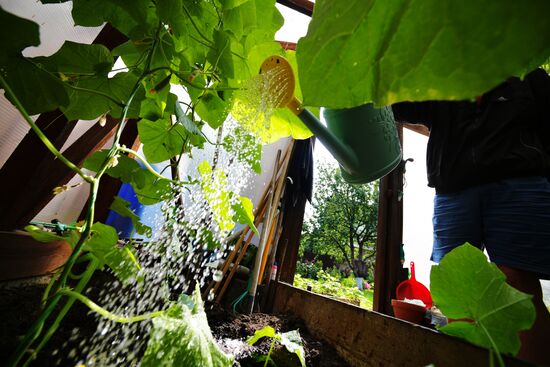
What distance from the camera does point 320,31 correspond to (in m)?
0.13

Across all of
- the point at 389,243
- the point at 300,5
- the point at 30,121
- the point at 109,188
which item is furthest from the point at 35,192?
the point at 389,243

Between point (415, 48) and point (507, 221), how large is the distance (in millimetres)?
1193

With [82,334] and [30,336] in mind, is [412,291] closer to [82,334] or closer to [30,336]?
[82,334]

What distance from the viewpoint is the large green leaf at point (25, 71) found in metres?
0.26

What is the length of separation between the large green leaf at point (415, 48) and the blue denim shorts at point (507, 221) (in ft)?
3.69

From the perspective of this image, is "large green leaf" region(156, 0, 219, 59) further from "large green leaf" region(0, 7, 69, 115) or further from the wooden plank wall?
the wooden plank wall

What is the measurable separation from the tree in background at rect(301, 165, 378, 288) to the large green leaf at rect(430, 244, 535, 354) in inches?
442

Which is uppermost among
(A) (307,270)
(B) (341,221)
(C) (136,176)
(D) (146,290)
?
(B) (341,221)

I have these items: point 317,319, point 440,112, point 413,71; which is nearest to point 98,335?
point 317,319

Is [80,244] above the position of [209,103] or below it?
below

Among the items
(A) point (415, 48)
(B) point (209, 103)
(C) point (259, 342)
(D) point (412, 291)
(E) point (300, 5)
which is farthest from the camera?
(E) point (300, 5)

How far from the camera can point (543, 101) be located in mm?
1050

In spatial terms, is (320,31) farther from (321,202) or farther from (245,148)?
(321,202)

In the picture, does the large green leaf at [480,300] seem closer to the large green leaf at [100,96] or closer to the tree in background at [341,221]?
the large green leaf at [100,96]
